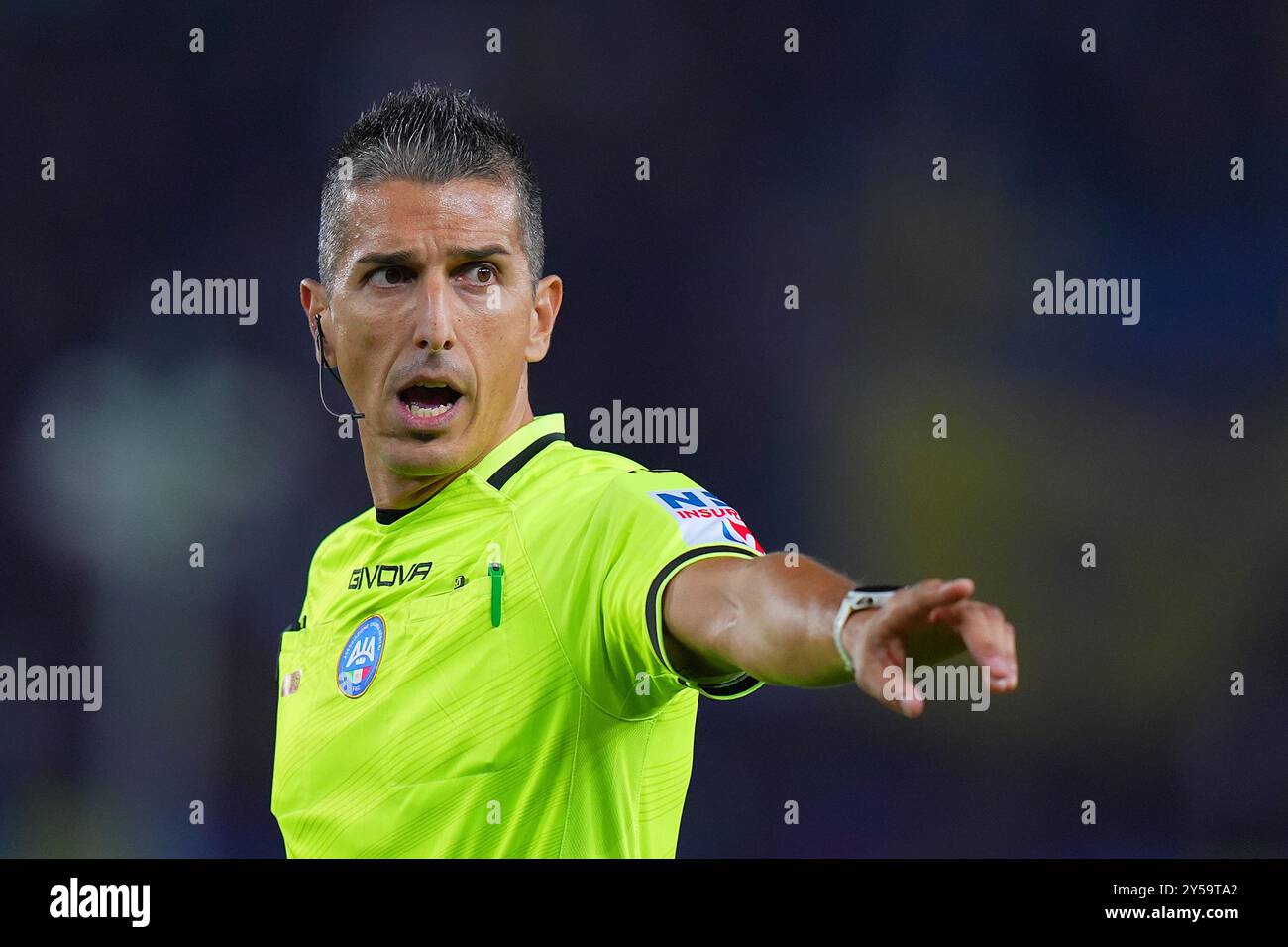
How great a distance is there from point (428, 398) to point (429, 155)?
589 millimetres

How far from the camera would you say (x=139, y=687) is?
646 cm

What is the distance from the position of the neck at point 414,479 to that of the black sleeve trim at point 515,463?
105 millimetres

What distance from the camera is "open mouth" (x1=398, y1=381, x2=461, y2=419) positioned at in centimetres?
335

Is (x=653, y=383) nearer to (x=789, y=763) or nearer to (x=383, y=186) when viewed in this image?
(x=789, y=763)

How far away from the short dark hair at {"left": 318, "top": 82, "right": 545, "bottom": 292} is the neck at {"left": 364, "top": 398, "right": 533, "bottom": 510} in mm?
350

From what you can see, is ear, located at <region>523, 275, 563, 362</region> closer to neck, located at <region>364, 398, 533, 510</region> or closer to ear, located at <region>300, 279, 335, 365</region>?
neck, located at <region>364, 398, 533, 510</region>

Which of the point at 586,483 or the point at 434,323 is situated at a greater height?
the point at 434,323

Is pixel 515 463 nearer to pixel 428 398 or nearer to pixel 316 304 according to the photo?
pixel 428 398

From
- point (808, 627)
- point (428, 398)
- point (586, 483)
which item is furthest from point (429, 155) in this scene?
point (808, 627)

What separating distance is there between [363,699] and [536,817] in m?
0.51

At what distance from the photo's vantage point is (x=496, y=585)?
2967mm

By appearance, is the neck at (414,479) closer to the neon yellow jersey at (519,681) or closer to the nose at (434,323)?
the neon yellow jersey at (519,681)

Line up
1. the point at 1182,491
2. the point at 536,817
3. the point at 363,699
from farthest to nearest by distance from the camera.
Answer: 1. the point at 1182,491
2. the point at 363,699
3. the point at 536,817

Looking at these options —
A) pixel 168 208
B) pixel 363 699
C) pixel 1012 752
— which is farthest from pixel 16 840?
pixel 1012 752
